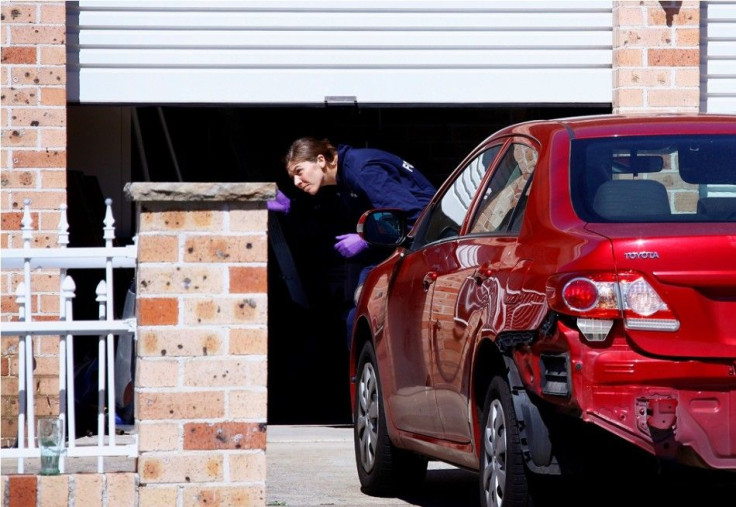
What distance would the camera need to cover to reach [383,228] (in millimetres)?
6895

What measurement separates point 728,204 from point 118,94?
→ 5.23m

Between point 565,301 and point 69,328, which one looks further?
point 69,328

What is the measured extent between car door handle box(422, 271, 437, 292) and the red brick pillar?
1.00m

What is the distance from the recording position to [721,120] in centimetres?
582

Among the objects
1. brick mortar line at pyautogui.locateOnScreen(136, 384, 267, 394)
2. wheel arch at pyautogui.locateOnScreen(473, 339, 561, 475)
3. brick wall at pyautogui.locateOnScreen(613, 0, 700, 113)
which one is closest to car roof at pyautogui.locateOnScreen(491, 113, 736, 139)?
wheel arch at pyautogui.locateOnScreen(473, 339, 561, 475)

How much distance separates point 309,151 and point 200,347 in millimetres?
3609

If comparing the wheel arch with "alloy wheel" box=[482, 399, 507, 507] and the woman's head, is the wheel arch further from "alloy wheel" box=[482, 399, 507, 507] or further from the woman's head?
the woman's head

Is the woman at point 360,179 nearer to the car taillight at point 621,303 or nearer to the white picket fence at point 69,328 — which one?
the white picket fence at point 69,328

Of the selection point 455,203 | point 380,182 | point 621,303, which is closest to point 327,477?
point 380,182

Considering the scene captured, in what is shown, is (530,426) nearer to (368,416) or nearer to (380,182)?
(368,416)

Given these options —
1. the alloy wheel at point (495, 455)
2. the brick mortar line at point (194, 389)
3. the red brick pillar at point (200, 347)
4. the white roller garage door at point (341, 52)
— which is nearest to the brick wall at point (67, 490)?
the red brick pillar at point (200, 347)

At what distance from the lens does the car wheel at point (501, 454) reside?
521 cm

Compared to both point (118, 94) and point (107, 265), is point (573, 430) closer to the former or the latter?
point (107, 265)

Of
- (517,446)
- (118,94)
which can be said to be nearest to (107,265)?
(517,446)
